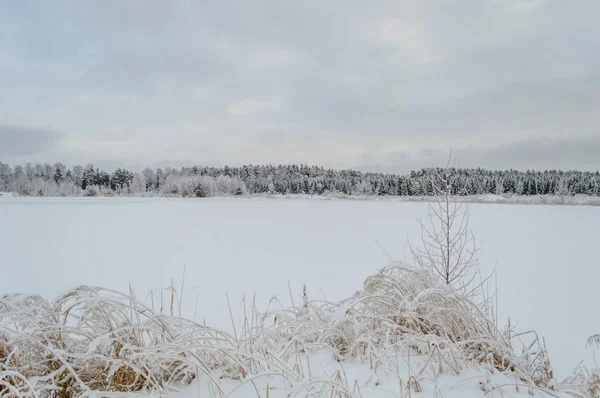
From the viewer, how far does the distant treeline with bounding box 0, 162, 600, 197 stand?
55.2 meters

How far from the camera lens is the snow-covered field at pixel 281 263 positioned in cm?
579

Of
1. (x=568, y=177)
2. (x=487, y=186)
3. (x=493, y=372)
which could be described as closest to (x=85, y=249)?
(x=493, y=372)

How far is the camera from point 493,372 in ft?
5.23

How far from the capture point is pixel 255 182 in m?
72.4

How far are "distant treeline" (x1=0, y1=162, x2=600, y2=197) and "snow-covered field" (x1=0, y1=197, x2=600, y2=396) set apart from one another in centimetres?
3014

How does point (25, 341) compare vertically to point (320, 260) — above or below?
above

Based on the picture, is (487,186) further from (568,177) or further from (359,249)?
(359,249)

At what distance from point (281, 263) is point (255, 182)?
64.2 m

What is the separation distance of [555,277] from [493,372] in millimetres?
7848

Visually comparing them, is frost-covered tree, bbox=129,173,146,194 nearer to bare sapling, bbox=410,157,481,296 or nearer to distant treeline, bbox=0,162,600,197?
distant treeline, bbox=0,162,600,197

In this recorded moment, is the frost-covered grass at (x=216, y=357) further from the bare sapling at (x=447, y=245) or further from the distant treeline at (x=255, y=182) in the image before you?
the distant treeline at (x=255, y=182)

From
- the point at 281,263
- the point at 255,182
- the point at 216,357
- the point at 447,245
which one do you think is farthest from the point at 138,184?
the point at 216,357

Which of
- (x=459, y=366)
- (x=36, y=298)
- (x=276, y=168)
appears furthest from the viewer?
(x=276, y=168)

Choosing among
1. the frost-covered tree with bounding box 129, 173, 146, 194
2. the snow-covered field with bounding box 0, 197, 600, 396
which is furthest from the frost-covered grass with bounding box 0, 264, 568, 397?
the frost-covered tree with bounding box 129, 173, 146, 194
